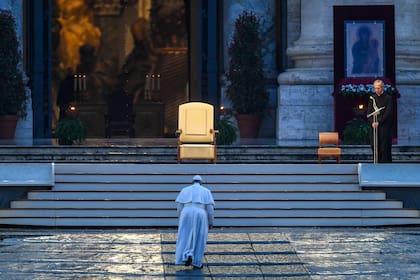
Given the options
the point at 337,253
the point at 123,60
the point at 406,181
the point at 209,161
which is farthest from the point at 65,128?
the point at 337,253

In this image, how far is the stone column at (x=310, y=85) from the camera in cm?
2514

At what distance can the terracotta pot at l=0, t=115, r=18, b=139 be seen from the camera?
25141 mm

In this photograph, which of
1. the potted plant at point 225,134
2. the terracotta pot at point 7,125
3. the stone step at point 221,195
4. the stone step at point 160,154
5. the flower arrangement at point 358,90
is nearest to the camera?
the stone step at point 221,195

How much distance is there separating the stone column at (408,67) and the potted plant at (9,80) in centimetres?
852

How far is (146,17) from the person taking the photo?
93.7ft

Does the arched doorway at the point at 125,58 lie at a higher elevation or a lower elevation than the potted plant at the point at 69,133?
higher

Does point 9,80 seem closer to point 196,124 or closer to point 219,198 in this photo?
point 196,124

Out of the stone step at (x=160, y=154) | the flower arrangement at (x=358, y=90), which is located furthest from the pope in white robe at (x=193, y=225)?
the flower arrangement at (x=358, y=90)

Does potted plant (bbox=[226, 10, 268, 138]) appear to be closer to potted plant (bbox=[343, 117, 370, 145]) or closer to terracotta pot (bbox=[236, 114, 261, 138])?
terracotta pot (bbox=[236, 114, 261, 138])

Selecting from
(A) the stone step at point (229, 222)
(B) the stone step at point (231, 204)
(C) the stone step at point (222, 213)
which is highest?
(B) the stone step at point (231, 204)

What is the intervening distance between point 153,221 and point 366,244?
11.4ft

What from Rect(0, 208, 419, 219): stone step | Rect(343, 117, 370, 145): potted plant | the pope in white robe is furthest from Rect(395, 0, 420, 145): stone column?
the pope in white robe

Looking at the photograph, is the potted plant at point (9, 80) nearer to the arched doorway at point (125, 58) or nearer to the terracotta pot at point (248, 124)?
the arched doorway at point (125, 58)

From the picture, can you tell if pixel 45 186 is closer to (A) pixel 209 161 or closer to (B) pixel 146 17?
(A) pixel 209 161
